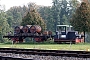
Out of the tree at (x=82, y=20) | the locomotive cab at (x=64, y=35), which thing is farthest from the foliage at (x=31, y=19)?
the tree at (x=82, y=20)

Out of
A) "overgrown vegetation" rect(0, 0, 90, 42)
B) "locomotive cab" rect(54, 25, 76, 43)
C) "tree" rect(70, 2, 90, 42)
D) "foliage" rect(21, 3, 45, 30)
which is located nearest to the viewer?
"locomotive cab" rect(54, 25, 76, 43)

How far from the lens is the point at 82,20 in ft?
174

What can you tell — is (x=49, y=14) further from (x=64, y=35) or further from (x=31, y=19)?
(x=64, y=35)

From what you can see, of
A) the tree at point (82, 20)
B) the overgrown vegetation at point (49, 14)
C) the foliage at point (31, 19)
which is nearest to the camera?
the tree at point (82, 20)

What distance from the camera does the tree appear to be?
5231 cm

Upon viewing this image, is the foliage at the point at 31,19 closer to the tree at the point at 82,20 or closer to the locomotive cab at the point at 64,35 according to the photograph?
the locomotive cab at the point at 64,35

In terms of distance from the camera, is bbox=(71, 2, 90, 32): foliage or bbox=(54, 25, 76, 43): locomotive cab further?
bbox=(71, 2, 90, 32): foliage

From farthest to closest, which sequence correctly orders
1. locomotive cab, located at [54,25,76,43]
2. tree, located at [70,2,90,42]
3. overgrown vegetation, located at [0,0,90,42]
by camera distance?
overgrown vegetation, located at [0,0,90,42], tree, located at [70,2,90,42], locomotive cab, located at [54,25,76,43]

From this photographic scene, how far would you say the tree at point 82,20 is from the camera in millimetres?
52312

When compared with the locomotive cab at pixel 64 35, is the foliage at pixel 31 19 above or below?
above

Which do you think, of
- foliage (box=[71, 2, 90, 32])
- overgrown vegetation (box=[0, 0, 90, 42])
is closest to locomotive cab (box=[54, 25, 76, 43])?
foliage (box=[71, 2, 90, 32])

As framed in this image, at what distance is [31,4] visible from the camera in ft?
360

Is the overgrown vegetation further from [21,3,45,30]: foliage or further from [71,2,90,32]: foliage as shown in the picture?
[71,2,90,32]: foliage

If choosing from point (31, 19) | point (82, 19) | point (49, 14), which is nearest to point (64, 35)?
point (82, 19)
